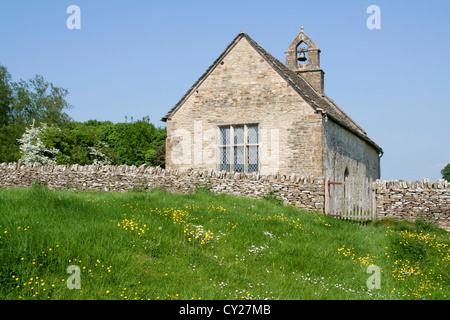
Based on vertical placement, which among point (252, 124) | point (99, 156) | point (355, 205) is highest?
point (252, 124)

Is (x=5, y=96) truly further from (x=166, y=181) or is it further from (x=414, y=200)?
(x=414, y=200)

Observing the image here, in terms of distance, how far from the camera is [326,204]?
15.9 meters

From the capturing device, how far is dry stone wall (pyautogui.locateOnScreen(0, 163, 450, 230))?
53.2ft

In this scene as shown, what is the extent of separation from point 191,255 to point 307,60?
2145 centimetres

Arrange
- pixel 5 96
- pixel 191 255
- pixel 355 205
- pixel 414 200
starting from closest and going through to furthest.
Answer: pixel 191 255, pixel 414 200, pixel 355 205, pixel 5 96

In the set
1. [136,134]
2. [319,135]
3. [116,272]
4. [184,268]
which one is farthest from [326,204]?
[136,134]

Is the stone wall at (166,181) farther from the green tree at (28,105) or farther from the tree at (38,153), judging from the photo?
the green tree at (28,105)

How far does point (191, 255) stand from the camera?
27.8 ft

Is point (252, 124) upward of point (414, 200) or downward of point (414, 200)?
upward

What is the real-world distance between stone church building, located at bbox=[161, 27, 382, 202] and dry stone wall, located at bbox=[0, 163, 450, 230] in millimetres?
1738

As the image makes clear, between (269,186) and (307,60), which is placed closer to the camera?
(269,186)

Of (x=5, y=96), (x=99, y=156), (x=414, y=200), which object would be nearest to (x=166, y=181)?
(x=414, y=200)

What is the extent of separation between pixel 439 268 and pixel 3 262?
910 cm

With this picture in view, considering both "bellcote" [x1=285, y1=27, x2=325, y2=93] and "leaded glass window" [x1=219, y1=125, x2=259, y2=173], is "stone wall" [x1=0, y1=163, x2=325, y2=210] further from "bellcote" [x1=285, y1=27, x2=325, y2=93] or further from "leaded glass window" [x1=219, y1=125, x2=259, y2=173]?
"bellcote" [x1=285, y1=27, x2=325, y2=93]
